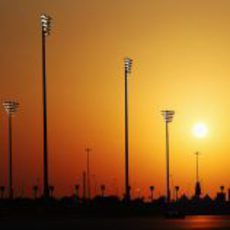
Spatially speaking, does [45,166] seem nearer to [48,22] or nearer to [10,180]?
[48,22]

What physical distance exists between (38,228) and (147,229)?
9.81 m

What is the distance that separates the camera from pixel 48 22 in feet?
310

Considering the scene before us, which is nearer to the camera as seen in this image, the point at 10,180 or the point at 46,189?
the point at 46,189

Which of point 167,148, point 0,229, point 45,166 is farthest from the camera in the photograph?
point 167,148

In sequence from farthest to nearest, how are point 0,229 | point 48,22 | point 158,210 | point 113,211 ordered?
point 158,210
point 113,211
point 48,22
point 0,229

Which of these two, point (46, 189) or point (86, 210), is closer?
point (46, 189)

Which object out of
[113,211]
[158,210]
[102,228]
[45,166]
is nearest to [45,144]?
[45,166]

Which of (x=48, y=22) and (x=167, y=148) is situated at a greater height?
(x=48, y=22)

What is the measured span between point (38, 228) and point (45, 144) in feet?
25.0

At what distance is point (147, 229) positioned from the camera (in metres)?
88.2

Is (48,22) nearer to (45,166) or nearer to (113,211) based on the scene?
(45,166)

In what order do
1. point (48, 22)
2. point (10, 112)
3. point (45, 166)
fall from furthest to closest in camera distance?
point (10, 112) → point (48, 22) → point (45, 166)

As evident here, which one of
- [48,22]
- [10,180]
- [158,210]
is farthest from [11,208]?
[48,22]

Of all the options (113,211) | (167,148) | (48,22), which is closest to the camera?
(48,22)
